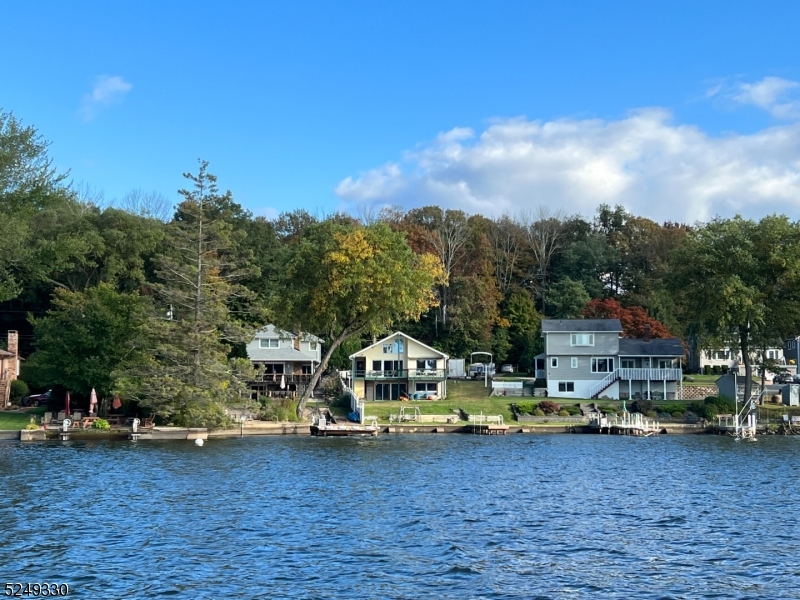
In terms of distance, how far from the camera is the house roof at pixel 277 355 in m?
76.0

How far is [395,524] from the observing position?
2734cm

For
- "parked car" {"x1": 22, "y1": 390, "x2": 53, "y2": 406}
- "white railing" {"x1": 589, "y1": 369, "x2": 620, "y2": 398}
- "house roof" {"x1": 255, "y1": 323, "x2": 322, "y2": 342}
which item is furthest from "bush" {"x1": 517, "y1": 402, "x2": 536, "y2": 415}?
"parked car" {"x1": 22, "y1": 390, "x2": 53, "y2": 406}

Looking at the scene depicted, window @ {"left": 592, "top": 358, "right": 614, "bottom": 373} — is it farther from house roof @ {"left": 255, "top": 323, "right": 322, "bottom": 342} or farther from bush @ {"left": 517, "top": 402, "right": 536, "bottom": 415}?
house roof @ {"left": 255, "top": 323, "right": 322, "bottom": 342}

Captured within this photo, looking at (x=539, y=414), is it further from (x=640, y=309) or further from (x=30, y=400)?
(x=30, y=400)

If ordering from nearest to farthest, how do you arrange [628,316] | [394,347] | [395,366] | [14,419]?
[14,419] → [395,366] → [394,347] → [628,316]

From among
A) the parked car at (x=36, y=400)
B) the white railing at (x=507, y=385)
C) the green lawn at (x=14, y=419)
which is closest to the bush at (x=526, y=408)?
the white railing at (x=507, y=385)

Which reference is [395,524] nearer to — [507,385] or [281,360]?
[281,360]

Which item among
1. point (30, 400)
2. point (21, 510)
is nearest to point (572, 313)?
point (30, 400)

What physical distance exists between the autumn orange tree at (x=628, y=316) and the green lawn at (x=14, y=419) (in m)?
57.8

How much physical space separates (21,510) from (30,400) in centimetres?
4142

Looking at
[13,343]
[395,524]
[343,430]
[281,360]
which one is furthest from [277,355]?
[395,524]

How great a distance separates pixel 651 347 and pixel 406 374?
23.3m


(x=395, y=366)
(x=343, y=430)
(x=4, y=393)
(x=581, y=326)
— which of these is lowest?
(x=343, y=430)

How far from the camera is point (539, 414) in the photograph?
6612 cm
